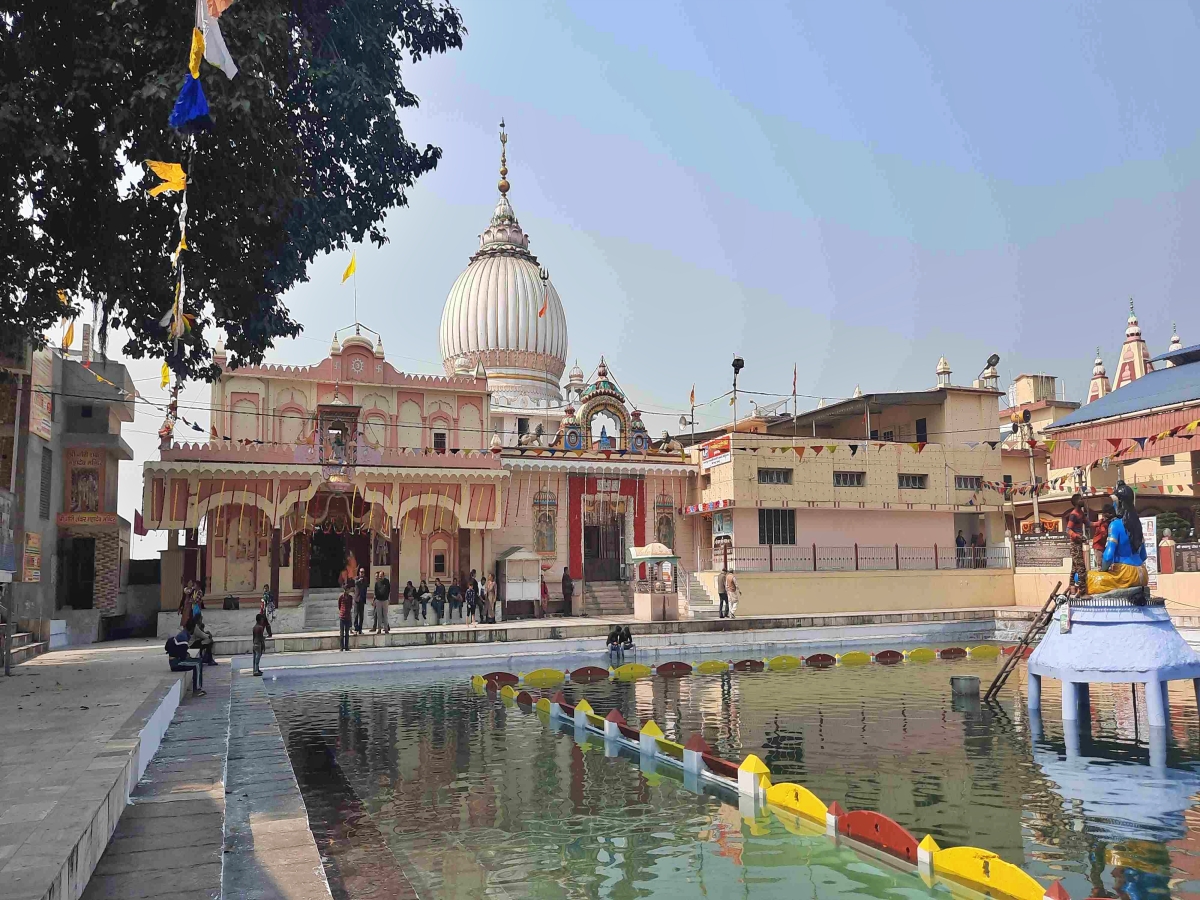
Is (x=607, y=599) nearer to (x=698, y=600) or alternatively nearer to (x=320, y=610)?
(x=698, y=600)

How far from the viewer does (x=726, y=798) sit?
11.6 metres

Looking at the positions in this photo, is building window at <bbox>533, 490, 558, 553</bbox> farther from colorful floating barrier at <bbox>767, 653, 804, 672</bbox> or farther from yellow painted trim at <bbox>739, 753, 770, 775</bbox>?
yellow painted trim at <bbox>739, 753, 770, 775</bbox>

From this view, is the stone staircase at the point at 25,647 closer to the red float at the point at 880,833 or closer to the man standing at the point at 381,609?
the man standing at the point at 381,609

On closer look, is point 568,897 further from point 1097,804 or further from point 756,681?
point 756,681

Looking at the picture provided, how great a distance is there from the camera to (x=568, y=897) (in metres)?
8.20

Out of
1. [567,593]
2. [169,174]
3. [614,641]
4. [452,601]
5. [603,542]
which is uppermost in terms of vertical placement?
[169,174]

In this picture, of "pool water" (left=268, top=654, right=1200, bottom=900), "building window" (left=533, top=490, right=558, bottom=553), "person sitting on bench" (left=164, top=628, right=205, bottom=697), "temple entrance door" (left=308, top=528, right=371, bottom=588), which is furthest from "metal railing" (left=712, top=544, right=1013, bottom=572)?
"person sitting on bench" (left=164, top=628, right=205, bottom=697)

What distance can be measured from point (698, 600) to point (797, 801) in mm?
22839

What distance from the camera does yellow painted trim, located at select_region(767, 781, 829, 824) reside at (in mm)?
10219

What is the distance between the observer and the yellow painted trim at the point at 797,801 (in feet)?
33.5

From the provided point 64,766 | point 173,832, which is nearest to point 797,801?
point 173,832

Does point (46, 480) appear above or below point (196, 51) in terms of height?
below

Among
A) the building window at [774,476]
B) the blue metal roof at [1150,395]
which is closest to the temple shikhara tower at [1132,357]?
the blue metal roof at [1150,395]

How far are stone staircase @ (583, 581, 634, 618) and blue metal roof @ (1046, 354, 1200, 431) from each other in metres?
19.9
